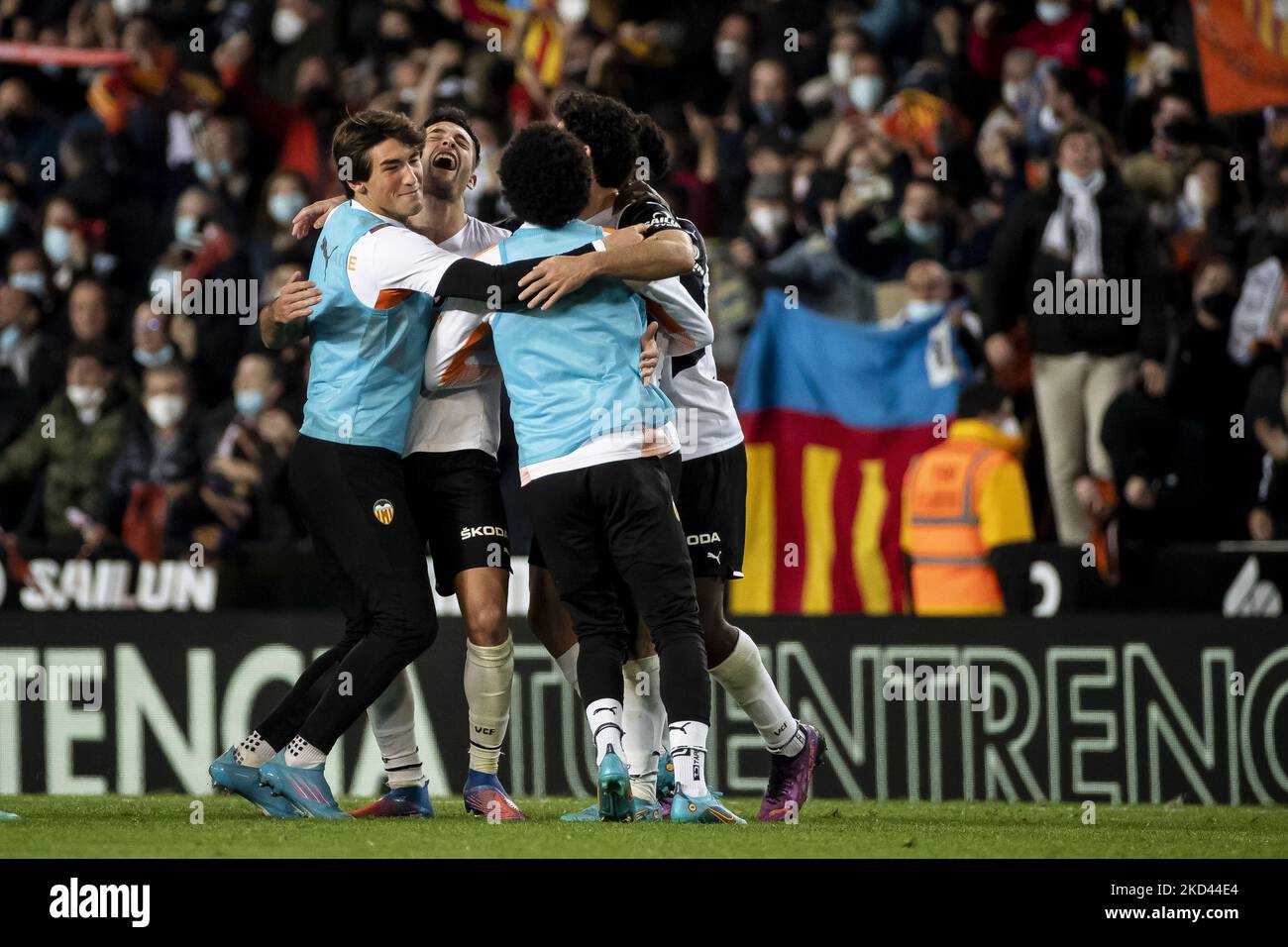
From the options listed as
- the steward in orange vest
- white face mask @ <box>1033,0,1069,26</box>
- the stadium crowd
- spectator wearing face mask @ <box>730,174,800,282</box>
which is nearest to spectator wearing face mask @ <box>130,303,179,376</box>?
the stadium crowd

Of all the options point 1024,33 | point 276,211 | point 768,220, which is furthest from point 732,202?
point 276,211

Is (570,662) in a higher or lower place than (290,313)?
lower

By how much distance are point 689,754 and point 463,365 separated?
4.83ft

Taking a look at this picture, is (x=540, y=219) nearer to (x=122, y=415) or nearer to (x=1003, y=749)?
(x=1003, y=749)

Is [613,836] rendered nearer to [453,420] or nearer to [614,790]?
[614,790]

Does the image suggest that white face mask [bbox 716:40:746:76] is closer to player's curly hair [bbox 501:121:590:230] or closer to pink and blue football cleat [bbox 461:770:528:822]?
player's curly hair [bbox 501:121:590:230]

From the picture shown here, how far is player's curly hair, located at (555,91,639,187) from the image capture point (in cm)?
632

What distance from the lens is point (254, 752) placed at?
259 inches

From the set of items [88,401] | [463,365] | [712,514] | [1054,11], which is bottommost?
[712,514]

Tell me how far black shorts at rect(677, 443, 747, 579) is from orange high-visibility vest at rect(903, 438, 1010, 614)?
128 inches

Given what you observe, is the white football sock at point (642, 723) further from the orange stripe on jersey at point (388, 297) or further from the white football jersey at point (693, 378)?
the orange stripe on jersey at point (388, 297)

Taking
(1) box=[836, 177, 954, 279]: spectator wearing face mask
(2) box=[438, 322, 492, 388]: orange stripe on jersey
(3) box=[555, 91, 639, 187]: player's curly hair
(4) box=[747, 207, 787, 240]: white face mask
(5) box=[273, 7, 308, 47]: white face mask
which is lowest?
(2) box=[438, 322, 492, 388]: orange stripe on jersey

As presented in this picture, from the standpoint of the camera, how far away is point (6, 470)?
11.7 metres

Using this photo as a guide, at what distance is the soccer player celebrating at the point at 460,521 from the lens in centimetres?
652
